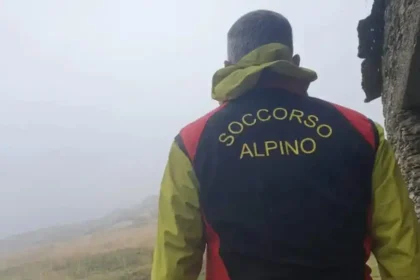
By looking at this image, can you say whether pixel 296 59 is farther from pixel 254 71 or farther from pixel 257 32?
pixel 254 71

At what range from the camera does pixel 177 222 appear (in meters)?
2.23

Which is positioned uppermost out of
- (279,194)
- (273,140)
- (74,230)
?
(273,140)

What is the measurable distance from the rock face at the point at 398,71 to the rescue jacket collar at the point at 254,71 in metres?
2.90

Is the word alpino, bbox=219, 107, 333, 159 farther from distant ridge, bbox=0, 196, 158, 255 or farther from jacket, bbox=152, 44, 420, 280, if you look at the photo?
distant ridge, bbox=0, 196, 158, 255

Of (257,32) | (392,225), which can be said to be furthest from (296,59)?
(392,225)

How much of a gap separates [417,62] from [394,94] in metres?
0.89

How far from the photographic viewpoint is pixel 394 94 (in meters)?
5.89

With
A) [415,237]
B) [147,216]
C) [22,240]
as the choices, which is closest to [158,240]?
[415,237]

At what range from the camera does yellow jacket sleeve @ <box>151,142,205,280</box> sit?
7.32 ft

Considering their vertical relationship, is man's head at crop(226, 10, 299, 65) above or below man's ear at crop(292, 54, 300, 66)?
above

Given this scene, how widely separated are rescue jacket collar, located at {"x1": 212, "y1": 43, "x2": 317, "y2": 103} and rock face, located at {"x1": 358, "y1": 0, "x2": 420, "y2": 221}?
2.90 m

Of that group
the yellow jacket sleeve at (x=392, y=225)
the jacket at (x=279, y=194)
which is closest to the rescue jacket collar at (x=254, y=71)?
the jacket at (x=279, y=194)

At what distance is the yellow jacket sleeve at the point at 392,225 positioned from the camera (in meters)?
2.21

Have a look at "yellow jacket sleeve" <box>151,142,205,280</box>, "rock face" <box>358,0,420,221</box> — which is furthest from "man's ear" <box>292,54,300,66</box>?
"rock face" <box>358,0,420,221</box>
